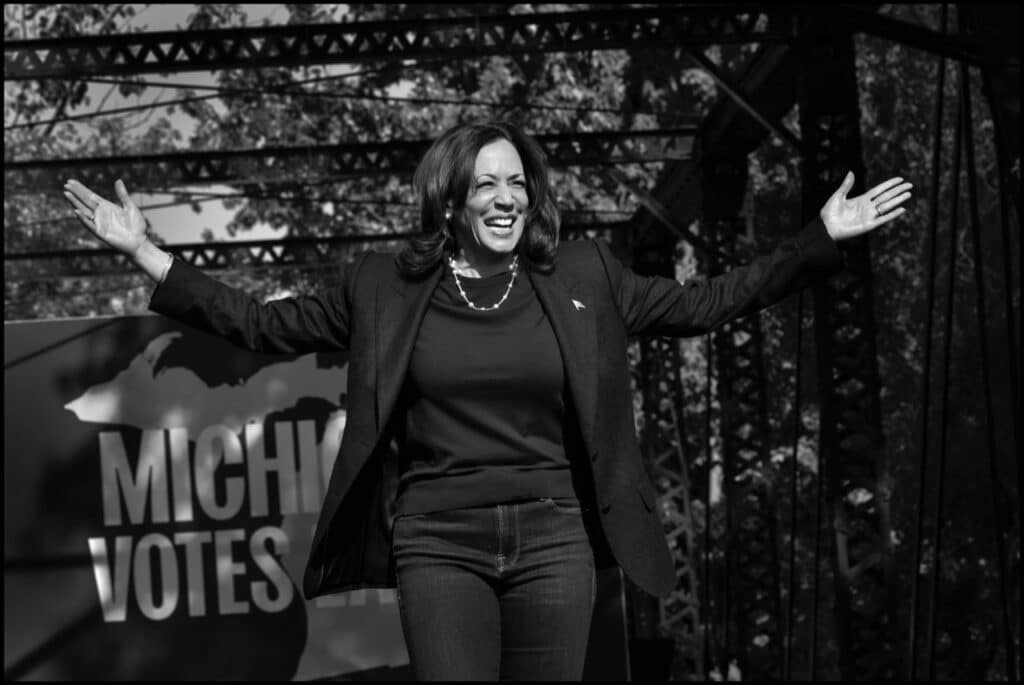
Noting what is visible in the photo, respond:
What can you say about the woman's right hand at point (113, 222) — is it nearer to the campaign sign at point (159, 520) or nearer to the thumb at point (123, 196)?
the thumb at point (123, 196)

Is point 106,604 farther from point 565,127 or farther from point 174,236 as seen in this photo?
point 174,236

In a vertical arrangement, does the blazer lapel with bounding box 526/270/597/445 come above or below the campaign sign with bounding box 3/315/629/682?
above

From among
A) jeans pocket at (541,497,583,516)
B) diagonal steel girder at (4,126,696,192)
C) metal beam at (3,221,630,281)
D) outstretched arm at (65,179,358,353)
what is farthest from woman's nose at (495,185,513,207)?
metal beam at (3,221,630,281)

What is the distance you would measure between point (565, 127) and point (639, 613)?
8.33 m

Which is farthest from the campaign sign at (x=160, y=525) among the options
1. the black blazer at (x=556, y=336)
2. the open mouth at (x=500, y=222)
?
the open mouth at (x=500, y=222)

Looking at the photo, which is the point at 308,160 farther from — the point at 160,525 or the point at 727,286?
the point at 727,286

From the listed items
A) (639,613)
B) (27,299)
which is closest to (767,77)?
(639,613)

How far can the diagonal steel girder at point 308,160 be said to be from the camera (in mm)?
18750

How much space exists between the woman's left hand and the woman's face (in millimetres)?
835

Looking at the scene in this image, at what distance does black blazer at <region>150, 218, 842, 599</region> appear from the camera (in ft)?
12.9

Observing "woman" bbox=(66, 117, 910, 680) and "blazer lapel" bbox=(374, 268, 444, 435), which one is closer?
"woman" bbox=(66, 117, 910, 680)

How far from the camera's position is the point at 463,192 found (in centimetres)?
405

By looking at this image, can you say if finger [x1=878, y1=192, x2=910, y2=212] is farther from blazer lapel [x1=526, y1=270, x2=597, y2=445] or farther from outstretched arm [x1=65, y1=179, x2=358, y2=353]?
outstretched arm [x1=65, y1=179, x2=358, y2=353]

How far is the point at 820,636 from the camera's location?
31.7 m
